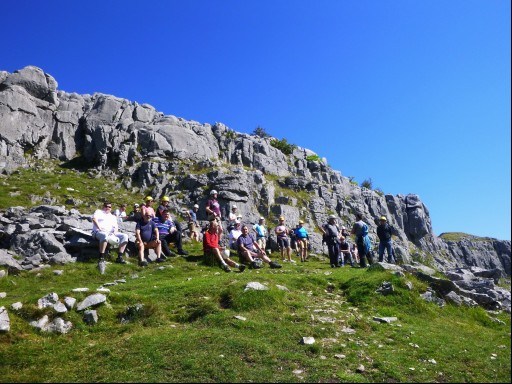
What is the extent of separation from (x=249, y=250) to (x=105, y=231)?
8.23 m

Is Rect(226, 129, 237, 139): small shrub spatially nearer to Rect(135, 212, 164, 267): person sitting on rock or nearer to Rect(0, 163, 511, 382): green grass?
Rect(135, 212, 164, 267): person sitting on rock

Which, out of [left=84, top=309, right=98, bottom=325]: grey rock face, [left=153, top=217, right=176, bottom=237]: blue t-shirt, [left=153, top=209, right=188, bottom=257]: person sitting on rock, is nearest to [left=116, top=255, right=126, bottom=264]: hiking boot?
[left=153, top=209, right=188, bottom=257]: person sitting on rock

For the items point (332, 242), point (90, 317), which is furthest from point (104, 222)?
point (332, 242)

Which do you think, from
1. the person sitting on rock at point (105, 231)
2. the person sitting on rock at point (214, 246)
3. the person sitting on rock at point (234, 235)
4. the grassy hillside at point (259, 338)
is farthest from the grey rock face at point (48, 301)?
the person sitting on rock at point (234, 235)

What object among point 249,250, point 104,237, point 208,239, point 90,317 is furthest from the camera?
point 249,250

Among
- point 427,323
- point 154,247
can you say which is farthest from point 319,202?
point 427,323

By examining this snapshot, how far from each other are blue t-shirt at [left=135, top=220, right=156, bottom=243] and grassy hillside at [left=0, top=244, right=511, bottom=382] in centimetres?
626

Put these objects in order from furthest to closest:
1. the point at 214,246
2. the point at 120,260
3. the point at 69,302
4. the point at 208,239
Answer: the point at 208,239
the point at 214,246
the point at 120,260
the point at 69,302

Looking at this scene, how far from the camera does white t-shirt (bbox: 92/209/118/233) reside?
20922mm

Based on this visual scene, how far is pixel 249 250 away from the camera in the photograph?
2312 centimetres

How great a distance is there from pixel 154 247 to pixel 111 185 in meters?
30.2

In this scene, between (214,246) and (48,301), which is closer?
(48,301)

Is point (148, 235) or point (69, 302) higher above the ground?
point (148, 235)

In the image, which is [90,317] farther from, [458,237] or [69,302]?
[458,237]
